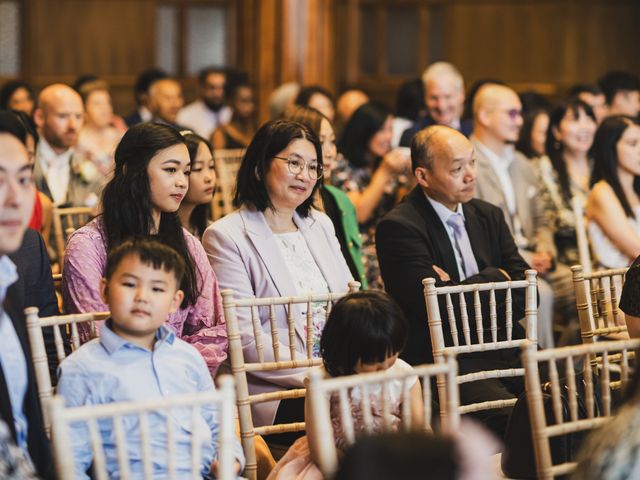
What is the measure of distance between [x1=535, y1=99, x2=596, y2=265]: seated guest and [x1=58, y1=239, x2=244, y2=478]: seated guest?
9.95ft

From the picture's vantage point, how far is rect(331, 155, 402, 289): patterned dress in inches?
189

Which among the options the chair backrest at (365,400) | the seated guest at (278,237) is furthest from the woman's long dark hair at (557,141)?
the chair backrest at (365,400)

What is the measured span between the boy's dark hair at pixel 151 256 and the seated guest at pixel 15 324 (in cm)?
23

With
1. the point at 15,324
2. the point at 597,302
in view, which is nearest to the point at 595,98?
the point at 597,302

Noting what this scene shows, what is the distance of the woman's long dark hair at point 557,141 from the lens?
17.6ft

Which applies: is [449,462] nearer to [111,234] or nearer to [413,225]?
[111,234]

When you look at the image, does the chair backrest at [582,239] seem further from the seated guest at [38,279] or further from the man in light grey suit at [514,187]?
the seated guest at [38,279]

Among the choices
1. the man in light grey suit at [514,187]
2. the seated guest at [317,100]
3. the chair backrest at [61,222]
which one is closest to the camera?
the chair backrest at [61,222]

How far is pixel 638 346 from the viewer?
7.54ft

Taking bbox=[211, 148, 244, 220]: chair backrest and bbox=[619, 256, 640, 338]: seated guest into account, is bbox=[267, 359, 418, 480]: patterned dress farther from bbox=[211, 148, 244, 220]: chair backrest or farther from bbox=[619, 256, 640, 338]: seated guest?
bbox=[211, 148, 244, 220]: chair backrest

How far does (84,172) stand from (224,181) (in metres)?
0.75

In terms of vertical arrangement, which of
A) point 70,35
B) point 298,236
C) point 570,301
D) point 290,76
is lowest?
point 570,301

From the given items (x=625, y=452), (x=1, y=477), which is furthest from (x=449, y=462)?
(x=1, y=477)

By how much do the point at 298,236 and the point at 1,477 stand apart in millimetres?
1810
